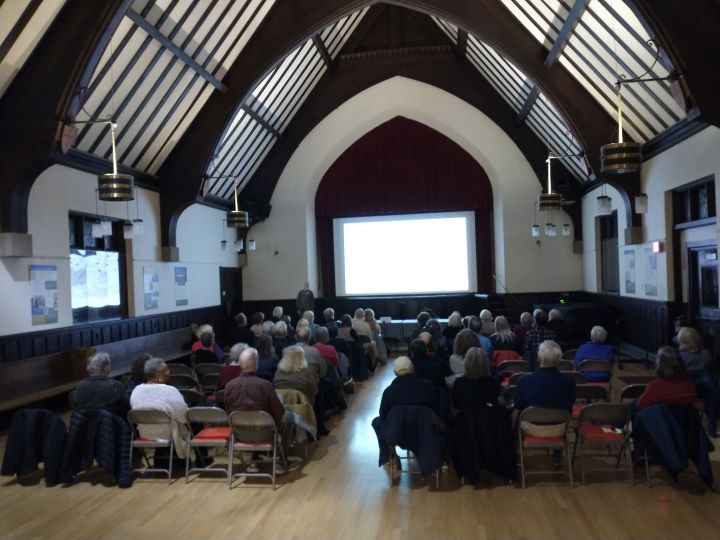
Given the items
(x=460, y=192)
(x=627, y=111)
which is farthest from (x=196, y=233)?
(x=627, y=111)

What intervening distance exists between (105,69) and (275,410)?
6.15 meters

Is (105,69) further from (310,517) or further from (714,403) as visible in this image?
(714,403)

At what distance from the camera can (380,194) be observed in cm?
1698

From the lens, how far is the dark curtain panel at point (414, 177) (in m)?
16.8

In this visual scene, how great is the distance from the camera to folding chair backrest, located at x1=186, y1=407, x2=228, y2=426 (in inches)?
221

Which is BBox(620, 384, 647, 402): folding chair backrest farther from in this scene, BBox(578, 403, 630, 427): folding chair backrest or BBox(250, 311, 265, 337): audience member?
BBox(250, 311, 265, 337): audience member

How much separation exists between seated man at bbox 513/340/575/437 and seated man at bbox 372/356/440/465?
2.45 ft

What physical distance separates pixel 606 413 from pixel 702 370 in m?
2.08

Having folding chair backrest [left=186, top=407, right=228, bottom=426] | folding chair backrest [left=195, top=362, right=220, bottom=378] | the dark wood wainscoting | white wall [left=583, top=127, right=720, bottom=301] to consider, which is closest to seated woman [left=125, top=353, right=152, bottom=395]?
folding chair backrest [left=186, top=407, right=228, bottom=426]

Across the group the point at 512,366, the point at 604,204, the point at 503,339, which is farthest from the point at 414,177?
the point at 512,366

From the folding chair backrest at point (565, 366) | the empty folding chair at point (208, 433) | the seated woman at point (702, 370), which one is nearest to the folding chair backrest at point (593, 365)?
the folding chair backrest at point (565, 366)

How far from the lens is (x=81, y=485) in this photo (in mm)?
5680

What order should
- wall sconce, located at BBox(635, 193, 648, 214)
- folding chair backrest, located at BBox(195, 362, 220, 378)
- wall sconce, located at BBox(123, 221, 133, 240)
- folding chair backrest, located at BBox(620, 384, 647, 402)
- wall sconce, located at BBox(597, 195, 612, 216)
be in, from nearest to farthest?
folding chair backrest, located at BBox(620, 384, 647, 402)
folding chair backrest, located at BBox(195, 362, 220, 378)
wall sconce, located at BBox(123, 221, 133, 240)
wall sconce, located at BBox(635, 193, 648, 214)
wall sconce, located at BBox(597, 195, 612, 216)

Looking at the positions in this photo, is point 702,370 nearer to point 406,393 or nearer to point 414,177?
point 406,393
